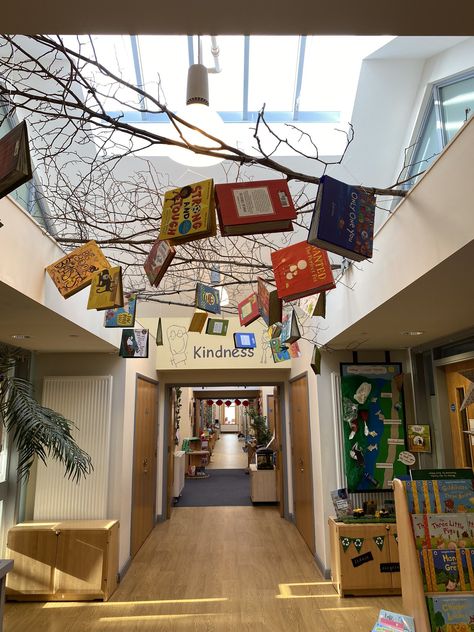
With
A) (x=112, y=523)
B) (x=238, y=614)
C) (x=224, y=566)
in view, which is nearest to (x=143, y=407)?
(x=112, y=523)

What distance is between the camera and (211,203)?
1687 millimetres

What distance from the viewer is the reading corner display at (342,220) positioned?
1.71 metres

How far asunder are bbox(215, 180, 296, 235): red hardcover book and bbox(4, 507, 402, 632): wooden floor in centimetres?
348

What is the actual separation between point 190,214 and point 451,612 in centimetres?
256

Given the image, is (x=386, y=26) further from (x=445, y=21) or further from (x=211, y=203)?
(x=211, y=203)

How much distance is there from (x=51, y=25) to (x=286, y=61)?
516 cm

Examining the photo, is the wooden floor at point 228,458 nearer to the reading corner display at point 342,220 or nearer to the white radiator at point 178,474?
the white radiator at point 178,474

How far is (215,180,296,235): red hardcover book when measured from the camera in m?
1.66

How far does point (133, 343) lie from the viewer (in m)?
4.26

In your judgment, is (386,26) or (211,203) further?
(211,203)

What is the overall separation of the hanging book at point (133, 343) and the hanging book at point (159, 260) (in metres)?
2.17

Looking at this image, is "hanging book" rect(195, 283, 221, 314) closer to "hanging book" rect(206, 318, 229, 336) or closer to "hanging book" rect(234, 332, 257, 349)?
"hanging book" rect(206, 318, 229, 336)

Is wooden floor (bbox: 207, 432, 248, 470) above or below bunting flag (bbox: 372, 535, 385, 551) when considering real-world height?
below

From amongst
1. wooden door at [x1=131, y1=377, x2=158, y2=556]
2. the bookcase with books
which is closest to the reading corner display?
the bookcase with books
